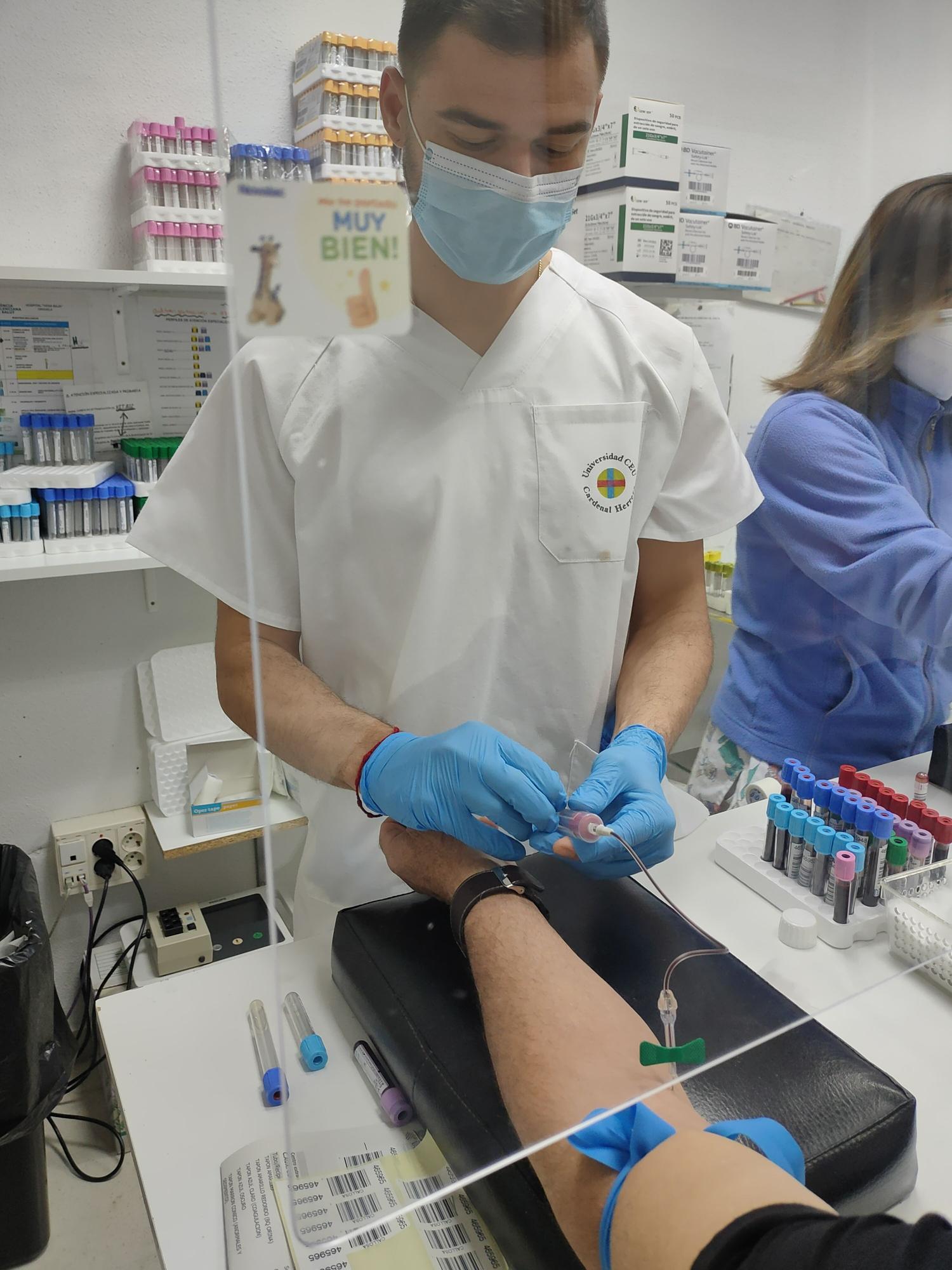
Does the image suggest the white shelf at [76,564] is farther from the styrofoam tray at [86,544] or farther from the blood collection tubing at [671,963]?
the blood collection tubing at [671,963]

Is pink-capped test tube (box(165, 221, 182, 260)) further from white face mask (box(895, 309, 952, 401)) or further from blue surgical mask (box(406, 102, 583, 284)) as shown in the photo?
white face mask (box(895, 309, 952, 401))

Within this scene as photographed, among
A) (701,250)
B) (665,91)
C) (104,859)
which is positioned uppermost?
(665,91)

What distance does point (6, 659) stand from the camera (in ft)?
5.40

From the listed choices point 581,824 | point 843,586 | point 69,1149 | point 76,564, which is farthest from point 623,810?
point 69,1149

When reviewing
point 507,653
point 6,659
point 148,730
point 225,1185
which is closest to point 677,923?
point 507,653

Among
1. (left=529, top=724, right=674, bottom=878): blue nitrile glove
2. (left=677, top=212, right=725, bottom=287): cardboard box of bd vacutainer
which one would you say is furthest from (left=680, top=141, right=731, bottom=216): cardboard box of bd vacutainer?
(left=529, top=724, right=674, bottom=878): blue nitrile glove

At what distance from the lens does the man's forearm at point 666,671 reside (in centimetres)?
88

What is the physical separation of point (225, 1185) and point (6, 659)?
47.9 inches

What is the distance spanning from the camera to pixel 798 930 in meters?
0.91

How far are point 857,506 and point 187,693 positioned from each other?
910 millimetres

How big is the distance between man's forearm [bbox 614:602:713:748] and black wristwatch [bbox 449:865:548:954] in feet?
0.60

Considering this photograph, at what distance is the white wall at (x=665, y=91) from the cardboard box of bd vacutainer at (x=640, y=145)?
0.02 meters

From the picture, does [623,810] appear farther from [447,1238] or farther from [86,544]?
[86,544]

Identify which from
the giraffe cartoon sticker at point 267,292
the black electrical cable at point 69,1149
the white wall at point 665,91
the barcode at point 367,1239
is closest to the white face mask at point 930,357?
the white wall at point 665,91
